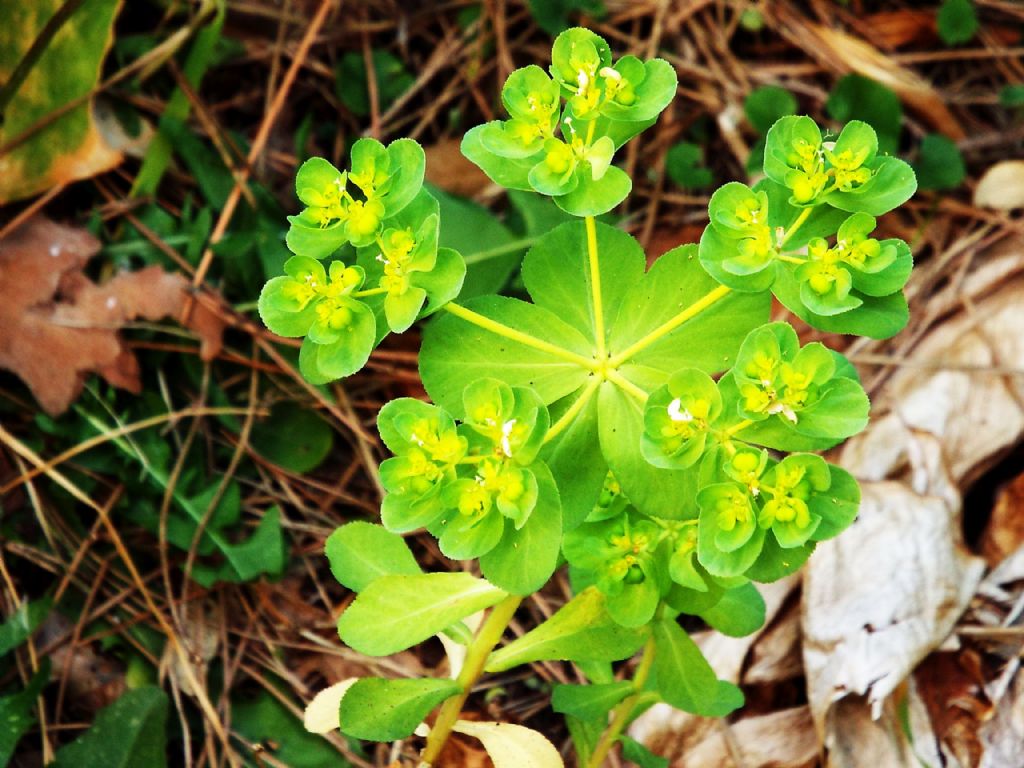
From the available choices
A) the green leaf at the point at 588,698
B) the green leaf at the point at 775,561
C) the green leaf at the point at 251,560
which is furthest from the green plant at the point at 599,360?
the green leaf at the point at 251,560

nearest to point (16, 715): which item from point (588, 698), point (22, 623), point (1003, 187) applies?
point (22, 623)

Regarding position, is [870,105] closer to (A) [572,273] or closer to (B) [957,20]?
(B) [957,20]

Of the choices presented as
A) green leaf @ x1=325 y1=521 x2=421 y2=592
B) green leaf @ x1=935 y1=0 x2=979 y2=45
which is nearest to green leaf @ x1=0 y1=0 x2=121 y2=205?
green leaf @ x1=325 y1=521 x2=421 y2=592

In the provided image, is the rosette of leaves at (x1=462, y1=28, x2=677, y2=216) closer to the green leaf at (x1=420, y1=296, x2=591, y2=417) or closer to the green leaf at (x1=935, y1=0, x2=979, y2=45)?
the green leaf at (x1=420, y1=296, x2=591, y2=417)

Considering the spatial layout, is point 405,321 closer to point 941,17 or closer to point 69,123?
point 69,123

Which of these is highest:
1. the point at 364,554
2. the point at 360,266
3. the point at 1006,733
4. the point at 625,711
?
the point at 360,266

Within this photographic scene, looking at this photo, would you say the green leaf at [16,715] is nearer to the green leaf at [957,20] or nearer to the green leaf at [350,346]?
the green leaf at [350,346]
